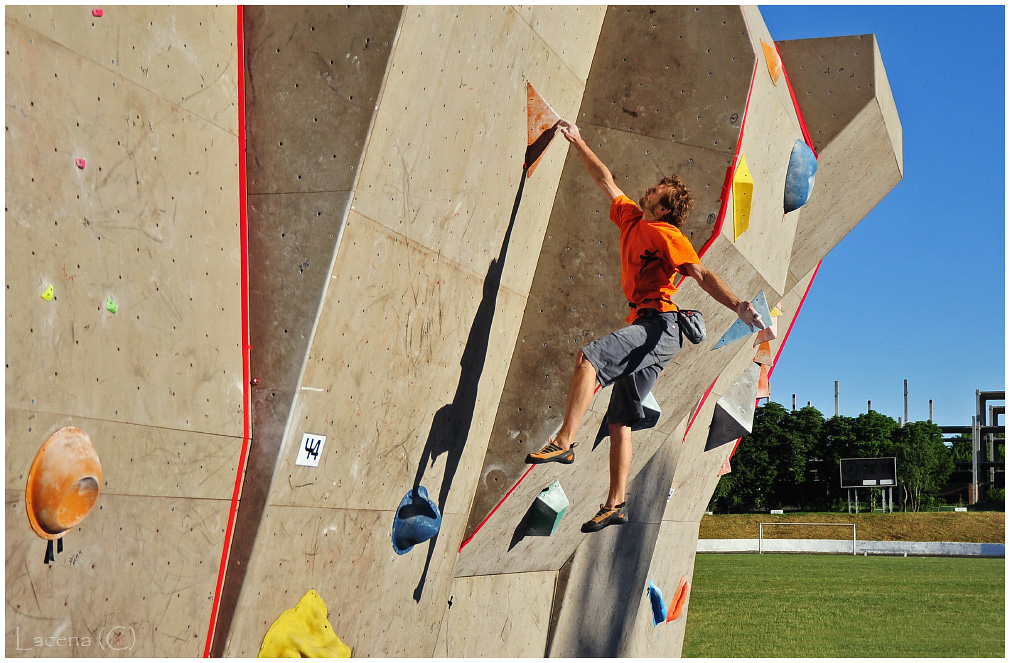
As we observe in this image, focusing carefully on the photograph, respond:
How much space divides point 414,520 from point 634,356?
175cm

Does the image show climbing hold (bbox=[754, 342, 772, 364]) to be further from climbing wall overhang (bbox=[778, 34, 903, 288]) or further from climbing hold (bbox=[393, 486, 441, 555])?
climbing hold (bbox=[393, 486, 441, 555])

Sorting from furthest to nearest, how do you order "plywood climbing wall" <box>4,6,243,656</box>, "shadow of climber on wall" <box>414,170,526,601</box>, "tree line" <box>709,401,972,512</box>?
"tree line" <box>709,401,972,512</box>, "shadow of climber on wall" <box>414,170,526,601</box>, "plywood climbing wall" <box>4,6,243,656</box>

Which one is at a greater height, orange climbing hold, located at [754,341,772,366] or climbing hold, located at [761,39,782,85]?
climbing hold, located at [761,39,782,85]

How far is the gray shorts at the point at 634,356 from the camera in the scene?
5254mm

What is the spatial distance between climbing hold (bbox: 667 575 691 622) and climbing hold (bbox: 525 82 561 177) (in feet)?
25.8

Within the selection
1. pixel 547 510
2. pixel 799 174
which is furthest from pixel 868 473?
pixel 799 174

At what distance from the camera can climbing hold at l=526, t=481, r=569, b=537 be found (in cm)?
762

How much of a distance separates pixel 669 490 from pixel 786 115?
505cm

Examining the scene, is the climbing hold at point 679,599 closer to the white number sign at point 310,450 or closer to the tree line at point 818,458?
the white number sign at point 310,450

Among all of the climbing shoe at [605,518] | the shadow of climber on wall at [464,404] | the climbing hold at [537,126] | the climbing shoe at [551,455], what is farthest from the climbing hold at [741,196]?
the climbing shoe at [551,455]

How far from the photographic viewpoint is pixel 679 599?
12469 millimetres

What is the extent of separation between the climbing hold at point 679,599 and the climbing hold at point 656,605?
0.54 m

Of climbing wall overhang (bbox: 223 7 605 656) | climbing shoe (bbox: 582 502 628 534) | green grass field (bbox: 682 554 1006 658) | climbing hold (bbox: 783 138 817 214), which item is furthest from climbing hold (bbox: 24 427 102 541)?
green grass field (bbox: 682 554 1006 658)

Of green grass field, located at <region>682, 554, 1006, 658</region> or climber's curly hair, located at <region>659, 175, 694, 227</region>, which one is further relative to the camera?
green grass field, located at <region>682, 554, 1006, 658</region>
